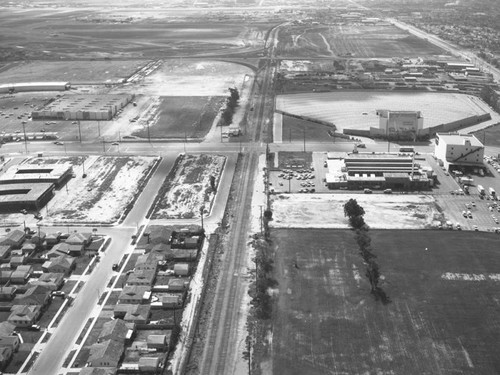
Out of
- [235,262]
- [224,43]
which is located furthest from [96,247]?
[224,43]

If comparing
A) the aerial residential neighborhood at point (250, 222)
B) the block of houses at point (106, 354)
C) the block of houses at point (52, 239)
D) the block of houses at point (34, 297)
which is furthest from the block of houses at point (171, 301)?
the block of houses at point (52, 239)

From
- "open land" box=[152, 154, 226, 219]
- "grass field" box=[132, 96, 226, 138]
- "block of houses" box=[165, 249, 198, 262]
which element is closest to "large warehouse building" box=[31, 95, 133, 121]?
"grass field" box=[132, 96, 226, 138]

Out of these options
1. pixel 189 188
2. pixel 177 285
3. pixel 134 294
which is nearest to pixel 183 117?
pixel 189 188

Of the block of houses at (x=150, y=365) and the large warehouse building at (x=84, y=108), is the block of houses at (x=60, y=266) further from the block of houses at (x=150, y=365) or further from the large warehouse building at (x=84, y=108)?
the large warehouse building at (x=84, y=108)

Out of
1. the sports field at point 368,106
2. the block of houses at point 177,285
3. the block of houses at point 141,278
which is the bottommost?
the block of houses at point 177,285

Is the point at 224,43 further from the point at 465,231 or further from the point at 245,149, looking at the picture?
the point at 465,231

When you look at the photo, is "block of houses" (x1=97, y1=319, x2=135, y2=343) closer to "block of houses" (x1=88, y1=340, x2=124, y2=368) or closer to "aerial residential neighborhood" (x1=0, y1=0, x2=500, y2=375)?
"aerial residential neighborhood" (x1=0, y1=0, x2=500, y2=375)
